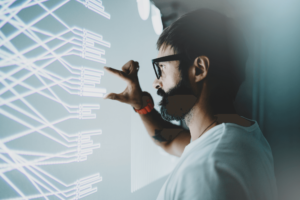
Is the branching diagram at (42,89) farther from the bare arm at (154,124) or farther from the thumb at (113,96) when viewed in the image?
the bare arm at (154,124)

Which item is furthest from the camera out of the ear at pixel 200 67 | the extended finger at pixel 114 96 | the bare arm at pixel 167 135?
the bare arm at pixel 167 135

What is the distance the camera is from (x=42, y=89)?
2.27 ft

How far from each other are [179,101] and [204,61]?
23 cm

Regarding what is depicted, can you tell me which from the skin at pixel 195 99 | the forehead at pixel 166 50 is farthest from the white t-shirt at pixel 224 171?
the forehead at pixel 166 50

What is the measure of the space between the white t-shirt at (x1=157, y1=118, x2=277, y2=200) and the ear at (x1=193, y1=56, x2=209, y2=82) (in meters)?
0.27

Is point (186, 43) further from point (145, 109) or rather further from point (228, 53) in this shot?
point (145, 109)

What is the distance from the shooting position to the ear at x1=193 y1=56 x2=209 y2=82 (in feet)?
2.54

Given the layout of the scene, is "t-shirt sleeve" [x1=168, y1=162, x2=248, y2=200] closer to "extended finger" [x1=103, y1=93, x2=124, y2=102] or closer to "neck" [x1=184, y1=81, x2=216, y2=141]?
"neck" [x1=184, y1=81, x2=216, y2=141]

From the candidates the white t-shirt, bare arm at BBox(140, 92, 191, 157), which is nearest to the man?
the white t-shirt

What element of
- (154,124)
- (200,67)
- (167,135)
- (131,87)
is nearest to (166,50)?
(200,67)

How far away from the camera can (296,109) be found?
1.14m

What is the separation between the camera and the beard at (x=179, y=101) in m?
0.81

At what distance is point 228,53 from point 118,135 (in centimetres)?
84

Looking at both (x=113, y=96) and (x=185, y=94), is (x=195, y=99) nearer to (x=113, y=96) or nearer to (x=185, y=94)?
(x=185, y=94)
